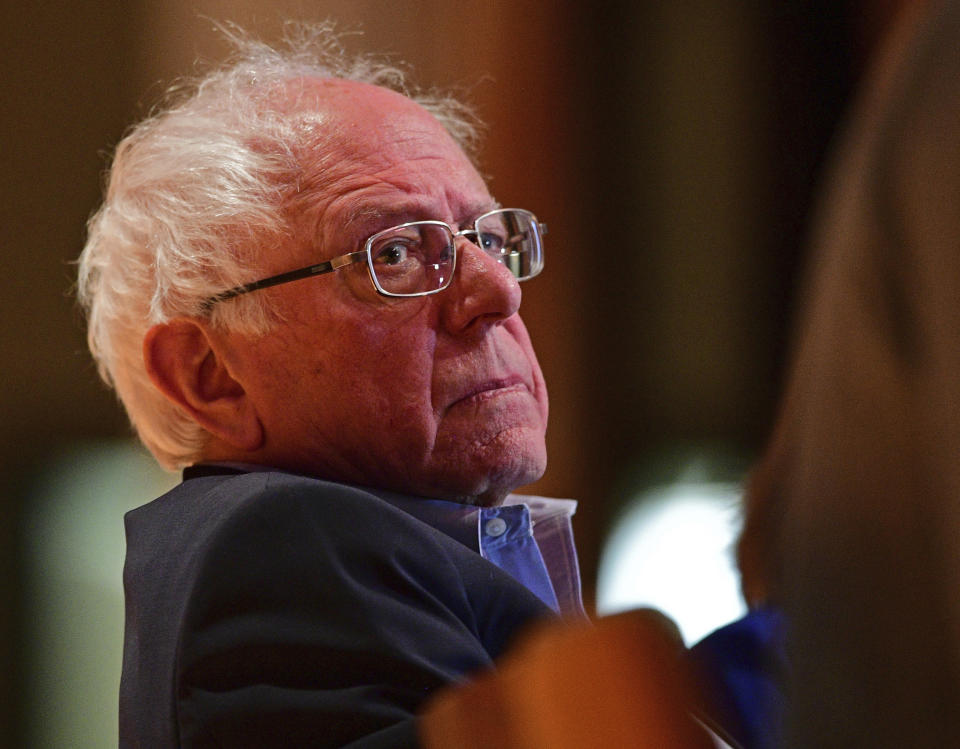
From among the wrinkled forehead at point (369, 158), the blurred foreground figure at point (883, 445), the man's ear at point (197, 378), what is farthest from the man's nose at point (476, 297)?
the blurred foreground figure at point (883, 445)

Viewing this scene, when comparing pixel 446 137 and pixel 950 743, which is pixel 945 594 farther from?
pixel 446 137

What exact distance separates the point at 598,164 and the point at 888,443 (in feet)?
11.3

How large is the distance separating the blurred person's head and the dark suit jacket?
0.28 m

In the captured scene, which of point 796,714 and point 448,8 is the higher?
point 448,8

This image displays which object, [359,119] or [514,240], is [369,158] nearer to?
[359,119]

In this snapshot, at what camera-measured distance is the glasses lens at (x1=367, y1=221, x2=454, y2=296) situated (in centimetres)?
167

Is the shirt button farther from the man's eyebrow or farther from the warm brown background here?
the warm brown background

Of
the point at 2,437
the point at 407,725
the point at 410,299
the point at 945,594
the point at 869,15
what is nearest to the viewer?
the point at 945,594

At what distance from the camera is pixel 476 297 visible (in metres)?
1.68

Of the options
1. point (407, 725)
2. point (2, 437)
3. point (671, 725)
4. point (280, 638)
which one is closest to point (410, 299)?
point (280, 638)

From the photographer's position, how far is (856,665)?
1.73 ft

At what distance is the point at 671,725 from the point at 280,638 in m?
0.58

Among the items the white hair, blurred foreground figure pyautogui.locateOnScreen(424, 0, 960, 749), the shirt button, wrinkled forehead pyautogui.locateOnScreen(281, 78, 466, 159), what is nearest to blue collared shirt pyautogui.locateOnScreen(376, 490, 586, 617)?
the shirt button

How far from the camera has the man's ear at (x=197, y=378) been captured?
1.71 m
